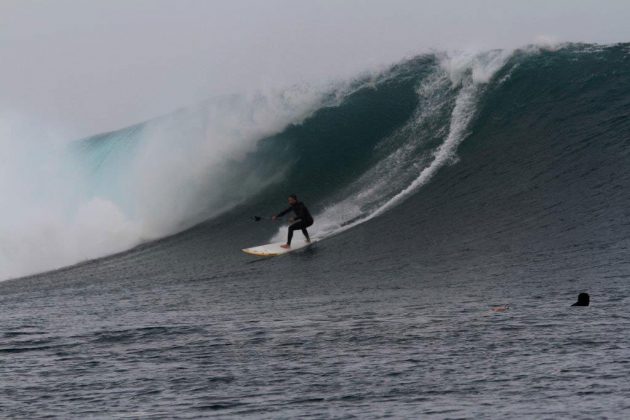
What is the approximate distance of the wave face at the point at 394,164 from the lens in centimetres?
2202

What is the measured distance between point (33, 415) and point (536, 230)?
39.4 feet

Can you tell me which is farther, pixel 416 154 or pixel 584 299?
pixel 416 154

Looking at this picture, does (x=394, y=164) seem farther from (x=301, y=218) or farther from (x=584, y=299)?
(x=584, y=299)

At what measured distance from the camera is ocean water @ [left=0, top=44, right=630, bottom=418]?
36.2 feet

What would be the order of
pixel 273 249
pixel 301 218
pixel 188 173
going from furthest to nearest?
1. pixel 188 173
2. pixel 301 218
3. pixel 273 249

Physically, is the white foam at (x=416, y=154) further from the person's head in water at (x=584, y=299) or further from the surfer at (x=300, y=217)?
the person's head in water at (x=584, y=299)

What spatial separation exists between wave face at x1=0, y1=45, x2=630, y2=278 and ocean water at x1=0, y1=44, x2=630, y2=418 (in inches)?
3.3

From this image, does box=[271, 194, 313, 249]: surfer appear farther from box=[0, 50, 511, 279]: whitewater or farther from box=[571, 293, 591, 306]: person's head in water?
box=[571, 293, 591, 306]: person's head in water

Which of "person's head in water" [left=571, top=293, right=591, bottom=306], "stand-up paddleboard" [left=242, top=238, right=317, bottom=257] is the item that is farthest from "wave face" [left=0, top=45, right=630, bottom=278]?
"person's head in water" [left=571, top=293, right=591, bottom=306]

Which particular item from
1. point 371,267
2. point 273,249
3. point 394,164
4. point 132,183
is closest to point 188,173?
point 132,183

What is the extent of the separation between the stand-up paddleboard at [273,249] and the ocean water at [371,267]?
0.64 metres

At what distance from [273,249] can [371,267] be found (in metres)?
3.89

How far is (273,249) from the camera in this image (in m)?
22.6

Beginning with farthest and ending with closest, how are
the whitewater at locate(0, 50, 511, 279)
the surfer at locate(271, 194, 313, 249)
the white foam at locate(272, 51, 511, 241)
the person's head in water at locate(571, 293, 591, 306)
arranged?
the whitewater at locate(0, 50, 511, 279) < the white foam at locate(272, 51, 511, 241) < the surfer at locate(271, 194, 313, 249) < the person's head in water at locate(571, 293, 591, 306)
